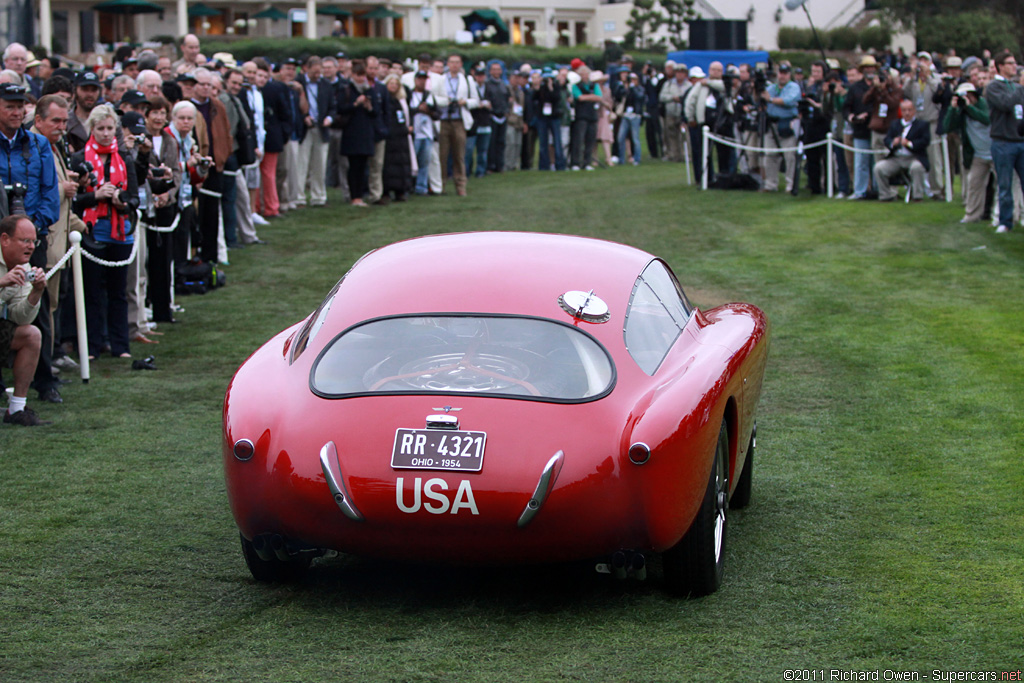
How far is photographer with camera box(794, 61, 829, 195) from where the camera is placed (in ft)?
70.8

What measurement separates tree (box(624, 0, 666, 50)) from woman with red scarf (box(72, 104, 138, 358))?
53154mm

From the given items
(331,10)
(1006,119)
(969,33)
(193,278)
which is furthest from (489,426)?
(331,10)

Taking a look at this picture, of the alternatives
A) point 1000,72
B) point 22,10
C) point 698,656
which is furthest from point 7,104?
point 22,10

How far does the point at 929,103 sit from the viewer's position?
67.4 feet

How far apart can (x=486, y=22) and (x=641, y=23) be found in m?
7.61

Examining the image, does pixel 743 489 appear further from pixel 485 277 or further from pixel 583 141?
pixel 583 141

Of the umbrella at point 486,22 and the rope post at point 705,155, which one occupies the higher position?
the umbrella at point 486,22

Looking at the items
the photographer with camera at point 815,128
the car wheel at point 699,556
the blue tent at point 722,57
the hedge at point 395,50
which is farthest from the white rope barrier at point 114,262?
the hedge at point 395,50

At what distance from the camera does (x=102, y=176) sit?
32.9ft

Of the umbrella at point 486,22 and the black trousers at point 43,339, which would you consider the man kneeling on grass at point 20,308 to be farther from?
Result: the umbrella at point 486,22

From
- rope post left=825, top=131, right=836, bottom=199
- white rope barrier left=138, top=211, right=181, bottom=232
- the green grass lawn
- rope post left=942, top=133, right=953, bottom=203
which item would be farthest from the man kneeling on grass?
rope post left=825, top=131, right=836, bottom=199

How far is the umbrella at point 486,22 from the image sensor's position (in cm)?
5912

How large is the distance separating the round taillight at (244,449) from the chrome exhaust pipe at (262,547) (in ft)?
1.07

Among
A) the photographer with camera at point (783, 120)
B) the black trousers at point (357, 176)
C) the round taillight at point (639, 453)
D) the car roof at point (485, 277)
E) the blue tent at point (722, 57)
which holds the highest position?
the blue tent at point (722, 57)
